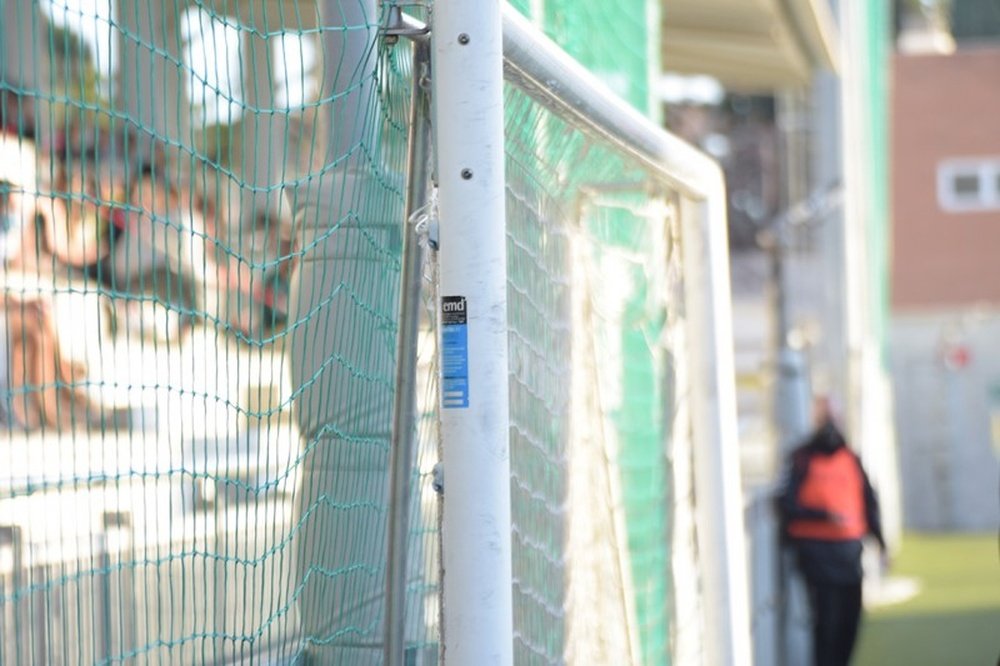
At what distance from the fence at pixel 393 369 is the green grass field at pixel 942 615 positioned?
21.5 feet

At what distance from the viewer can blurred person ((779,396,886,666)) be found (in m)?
9.06

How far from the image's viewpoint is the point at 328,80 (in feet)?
8.42

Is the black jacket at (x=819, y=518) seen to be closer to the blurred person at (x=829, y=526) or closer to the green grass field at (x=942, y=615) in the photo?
the blurred person at (x=829, y=526)

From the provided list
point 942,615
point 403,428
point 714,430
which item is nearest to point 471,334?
point 403,428

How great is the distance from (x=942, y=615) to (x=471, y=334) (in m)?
11.2

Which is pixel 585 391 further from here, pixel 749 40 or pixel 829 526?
pixel 749 40

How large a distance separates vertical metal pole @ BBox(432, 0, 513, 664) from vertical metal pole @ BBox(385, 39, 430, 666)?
0.32 ft

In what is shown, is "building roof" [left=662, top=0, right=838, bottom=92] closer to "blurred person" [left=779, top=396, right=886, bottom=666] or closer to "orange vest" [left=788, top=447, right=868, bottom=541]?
"blurred person" [left=779, top=396, right=886, bottom=666]

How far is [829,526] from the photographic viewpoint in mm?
9086

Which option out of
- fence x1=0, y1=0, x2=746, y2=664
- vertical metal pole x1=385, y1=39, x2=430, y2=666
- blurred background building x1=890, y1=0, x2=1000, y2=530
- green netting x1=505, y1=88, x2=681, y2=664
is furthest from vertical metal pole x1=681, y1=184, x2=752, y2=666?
blurred background building x1=890, y1=0, x2=1000, y2=530

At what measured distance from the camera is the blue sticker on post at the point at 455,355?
93.8 inches

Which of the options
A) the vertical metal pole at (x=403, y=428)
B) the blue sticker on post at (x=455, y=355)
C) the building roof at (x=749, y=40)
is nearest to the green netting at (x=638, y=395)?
the vertical metal pole at (x=403, y=428)

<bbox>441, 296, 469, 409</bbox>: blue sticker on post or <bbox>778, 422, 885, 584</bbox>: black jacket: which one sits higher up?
<bbox>441, 296, 469, 409</bbox>: blue sticker on post

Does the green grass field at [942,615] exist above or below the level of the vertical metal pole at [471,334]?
below
